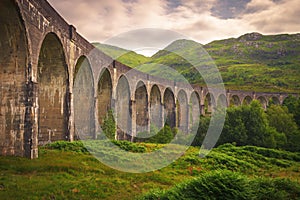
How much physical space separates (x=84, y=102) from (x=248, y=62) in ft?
470

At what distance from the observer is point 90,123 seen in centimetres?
2112

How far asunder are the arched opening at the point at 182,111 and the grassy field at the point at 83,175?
899 inches

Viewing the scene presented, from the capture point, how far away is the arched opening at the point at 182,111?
42547mm

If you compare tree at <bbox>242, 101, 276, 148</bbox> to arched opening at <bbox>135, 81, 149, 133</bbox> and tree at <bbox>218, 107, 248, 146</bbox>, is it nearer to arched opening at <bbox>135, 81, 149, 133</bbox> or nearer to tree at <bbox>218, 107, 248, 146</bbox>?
tree at <bbox>218, 107, 248, 146</bbox>

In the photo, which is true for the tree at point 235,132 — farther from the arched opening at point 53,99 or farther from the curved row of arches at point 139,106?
the arched opening at point 53,99

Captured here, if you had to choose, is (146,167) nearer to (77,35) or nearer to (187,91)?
(77,35)

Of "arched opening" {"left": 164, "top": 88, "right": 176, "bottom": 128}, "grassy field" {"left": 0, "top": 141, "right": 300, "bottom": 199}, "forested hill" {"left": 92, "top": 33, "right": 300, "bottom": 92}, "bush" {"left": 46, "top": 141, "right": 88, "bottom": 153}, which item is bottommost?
"grassy field" {"left": 0, "top": 141, "right": 300, "bottom": 199}

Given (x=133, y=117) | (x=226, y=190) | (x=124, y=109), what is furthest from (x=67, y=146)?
(x=133, y=117)

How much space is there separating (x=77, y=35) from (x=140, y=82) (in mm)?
13538

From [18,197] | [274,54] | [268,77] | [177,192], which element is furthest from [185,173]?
[274,54]

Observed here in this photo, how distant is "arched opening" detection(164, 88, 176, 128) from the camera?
40272 mm

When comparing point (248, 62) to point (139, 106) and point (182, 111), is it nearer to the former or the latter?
point (182, 111)

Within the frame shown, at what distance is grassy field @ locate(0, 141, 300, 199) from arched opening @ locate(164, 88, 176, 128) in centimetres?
2096

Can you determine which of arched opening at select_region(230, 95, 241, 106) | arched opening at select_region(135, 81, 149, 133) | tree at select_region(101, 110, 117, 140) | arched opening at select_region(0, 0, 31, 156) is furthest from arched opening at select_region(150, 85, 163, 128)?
arched opening at select_region(230, 95, 241, 106)
